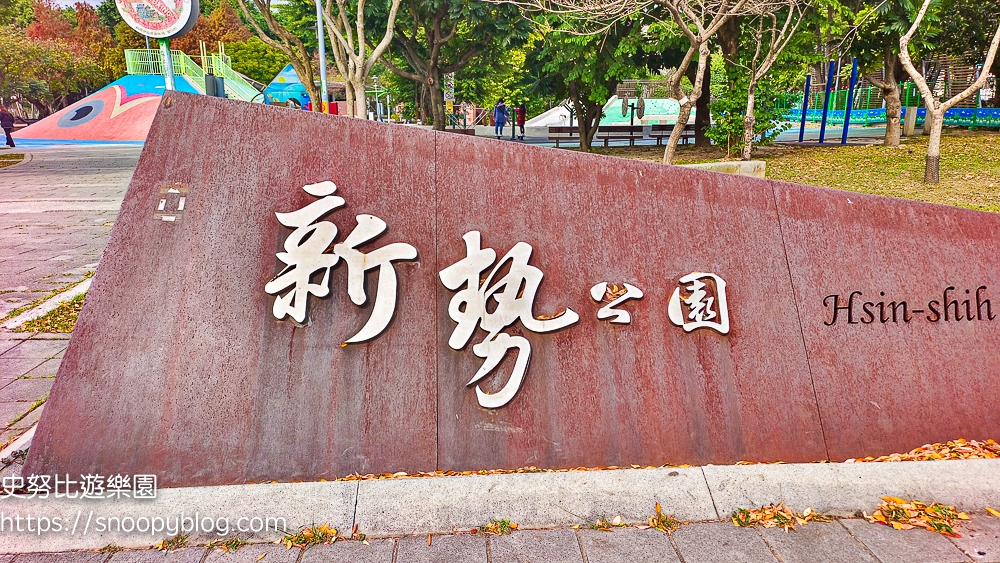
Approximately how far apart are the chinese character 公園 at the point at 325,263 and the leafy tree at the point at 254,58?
43760mm

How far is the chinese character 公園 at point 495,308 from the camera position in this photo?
3330mm

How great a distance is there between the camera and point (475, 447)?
3.29 m

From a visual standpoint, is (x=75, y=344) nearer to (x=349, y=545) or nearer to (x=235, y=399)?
(x=235, y=399)

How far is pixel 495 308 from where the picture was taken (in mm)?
3350

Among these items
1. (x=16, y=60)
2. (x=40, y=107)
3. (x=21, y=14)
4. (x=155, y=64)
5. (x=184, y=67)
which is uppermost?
(x=21, y=14)

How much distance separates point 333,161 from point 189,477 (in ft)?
5.48

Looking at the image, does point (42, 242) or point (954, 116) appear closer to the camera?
point (42, 242)

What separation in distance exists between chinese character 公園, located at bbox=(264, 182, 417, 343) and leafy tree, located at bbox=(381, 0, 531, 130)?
16.2 metres

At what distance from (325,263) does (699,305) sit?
1.91 meters

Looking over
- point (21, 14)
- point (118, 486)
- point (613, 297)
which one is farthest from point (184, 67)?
point (613, 297)

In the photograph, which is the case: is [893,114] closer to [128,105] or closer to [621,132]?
[621,132]

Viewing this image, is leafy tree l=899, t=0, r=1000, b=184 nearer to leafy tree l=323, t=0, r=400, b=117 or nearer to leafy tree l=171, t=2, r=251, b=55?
leafy tree l=323, t=0, r=400, b=117

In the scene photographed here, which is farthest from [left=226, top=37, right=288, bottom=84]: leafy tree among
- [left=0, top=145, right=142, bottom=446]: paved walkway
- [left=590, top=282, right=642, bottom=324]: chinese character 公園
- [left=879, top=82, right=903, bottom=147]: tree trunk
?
[left=590, top=282, right=642, bottom=324]: chinese character 公園

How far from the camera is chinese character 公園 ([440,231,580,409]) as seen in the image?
3.33m
